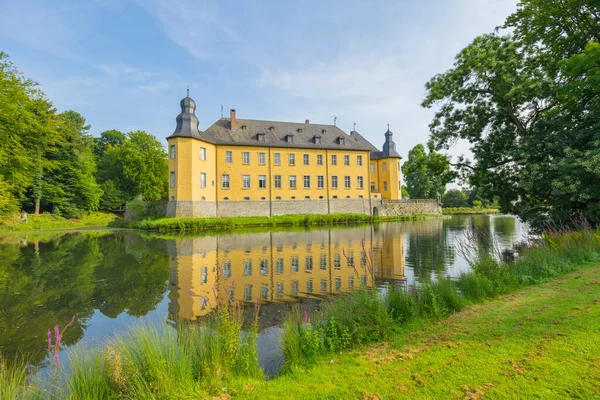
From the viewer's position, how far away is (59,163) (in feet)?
119

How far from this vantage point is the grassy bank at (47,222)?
28991 millimetres

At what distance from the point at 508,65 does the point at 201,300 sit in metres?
14.4

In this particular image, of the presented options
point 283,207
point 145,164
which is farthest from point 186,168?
point 145,164

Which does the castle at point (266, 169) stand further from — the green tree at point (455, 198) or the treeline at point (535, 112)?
the green tree at point (455, 198)

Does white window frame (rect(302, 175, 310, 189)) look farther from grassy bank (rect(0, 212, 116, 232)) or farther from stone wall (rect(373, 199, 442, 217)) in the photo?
grassy bank (rect(0, 212, 116, 232))

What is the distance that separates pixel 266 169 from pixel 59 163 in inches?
968

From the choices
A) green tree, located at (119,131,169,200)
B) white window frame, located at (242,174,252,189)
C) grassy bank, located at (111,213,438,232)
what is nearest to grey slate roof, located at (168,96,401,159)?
white window frame, located at (242,174,252,189)

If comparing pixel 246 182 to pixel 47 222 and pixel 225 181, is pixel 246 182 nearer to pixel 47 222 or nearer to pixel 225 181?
pixel 225 181

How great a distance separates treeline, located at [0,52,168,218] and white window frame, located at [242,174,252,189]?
54.7 feet

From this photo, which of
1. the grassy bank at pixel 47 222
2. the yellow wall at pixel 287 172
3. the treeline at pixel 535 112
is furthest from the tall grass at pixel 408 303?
the grassy bank at pixel 47 222

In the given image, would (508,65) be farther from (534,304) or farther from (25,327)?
(25,327)

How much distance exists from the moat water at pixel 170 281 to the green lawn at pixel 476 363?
3.64 ft

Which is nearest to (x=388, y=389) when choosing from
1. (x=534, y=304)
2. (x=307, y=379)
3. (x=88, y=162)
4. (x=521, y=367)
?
(x=307, y=379)

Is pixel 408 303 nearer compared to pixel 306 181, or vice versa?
pixel 408 303
